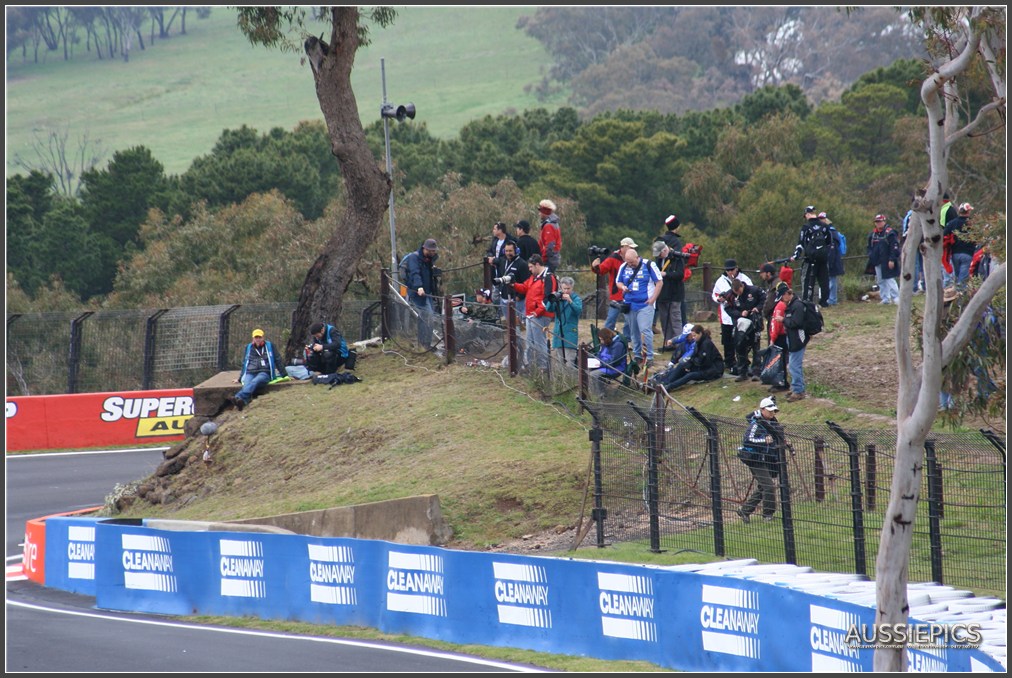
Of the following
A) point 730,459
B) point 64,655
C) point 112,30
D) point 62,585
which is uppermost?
point 112,30

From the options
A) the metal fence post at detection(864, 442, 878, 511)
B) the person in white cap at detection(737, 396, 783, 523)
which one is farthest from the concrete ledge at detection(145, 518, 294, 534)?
the metal fence post at detection(864, 442, 878, 511)

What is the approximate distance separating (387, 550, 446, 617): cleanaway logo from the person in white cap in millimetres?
3582

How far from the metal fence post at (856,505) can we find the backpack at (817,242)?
33.2 ft

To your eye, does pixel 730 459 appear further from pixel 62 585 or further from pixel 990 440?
pixel 62 585

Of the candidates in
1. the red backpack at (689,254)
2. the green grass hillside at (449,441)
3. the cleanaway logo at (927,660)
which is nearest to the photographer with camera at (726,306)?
the green grass hillside at (449,441)

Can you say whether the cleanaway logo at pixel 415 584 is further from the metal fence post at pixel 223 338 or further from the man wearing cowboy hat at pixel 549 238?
the metal fence post at pixel 223 338

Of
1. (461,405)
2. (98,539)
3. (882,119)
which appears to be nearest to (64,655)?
(98,539)

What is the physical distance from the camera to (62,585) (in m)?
19.8

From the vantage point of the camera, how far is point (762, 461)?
14.4 m

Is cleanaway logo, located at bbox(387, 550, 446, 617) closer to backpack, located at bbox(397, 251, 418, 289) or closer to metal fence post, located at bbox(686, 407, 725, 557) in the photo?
metal fence post, located at bbox(686, 407, 725, 557)

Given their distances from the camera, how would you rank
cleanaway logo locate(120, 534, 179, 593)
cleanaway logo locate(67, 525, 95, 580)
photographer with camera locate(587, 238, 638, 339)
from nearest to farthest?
cleanaway logo locate(120, 534, 179, 593)
cleanaway logo locate(67, 525, 95, 580)
photographer with camera locate(587, 238, 638, 339)

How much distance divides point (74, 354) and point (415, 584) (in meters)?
17.6

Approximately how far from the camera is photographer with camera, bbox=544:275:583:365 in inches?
819

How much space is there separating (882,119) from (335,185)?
2880 centimetres
